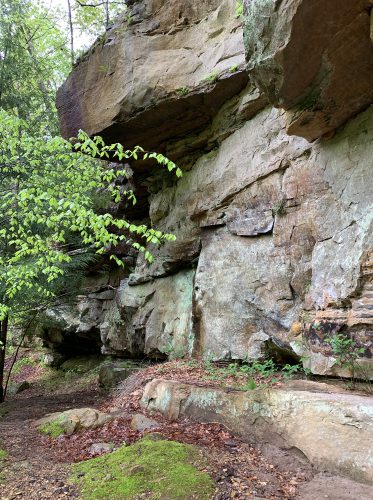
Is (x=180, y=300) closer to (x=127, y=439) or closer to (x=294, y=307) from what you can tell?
(x=294, y=307)

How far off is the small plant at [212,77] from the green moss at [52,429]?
7.41 meters

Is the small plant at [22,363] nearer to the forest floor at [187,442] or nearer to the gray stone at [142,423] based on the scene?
the forest floor at [187,442]

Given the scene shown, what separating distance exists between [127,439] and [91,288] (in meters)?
9.75

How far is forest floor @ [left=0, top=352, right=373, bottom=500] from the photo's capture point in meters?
3.43

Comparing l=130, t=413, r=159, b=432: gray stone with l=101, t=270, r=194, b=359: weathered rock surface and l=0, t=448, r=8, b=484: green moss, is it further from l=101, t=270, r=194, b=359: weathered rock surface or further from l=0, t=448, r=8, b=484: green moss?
l=101, t=270, r=194, b=359: weathered rock surface

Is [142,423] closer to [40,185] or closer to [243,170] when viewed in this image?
[40,185]

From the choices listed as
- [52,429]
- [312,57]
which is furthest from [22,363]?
[312,57]

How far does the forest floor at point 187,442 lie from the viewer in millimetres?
3426

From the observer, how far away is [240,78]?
8031mm

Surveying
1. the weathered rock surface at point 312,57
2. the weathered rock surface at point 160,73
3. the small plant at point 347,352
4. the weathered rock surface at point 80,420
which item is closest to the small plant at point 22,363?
the weathered rock surface at point 160,73

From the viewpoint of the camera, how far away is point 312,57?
4.78 m

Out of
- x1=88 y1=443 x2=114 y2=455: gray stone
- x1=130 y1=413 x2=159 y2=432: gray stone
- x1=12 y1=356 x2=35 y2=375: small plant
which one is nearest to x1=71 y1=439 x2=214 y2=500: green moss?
x1=88 y1=443 x2=114 y2=455: gray stone

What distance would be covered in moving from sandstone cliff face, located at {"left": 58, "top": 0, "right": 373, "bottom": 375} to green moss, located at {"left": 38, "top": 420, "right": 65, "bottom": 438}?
131 inches

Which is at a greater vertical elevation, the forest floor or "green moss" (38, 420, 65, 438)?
the forest floor
